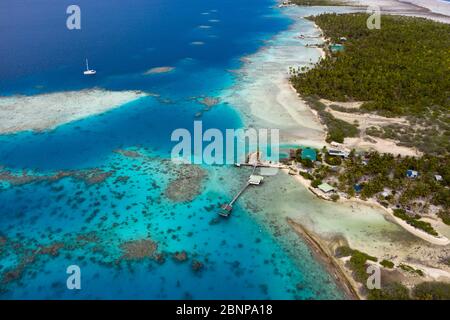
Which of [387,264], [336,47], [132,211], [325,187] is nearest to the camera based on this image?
[387,264]

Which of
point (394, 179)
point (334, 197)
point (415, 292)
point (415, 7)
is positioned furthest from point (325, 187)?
point (415, 7)

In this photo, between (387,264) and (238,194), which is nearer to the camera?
(387,264)

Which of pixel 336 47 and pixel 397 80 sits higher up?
pixel 336 47

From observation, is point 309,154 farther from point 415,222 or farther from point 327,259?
point 327,259

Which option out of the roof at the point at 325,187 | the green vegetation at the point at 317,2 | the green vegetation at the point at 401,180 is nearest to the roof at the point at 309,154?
the green vegetation at the point at 401,180
